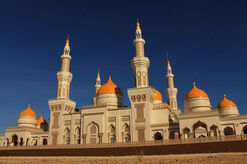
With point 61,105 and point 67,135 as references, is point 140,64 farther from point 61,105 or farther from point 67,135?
point 67,135

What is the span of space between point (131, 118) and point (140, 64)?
995 centimetres

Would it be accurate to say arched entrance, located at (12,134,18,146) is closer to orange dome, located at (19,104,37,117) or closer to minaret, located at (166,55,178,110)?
orange dome, located at (19,104,37,117)

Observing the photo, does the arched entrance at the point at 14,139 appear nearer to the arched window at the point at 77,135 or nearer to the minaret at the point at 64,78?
the minaret at the point at 64,78

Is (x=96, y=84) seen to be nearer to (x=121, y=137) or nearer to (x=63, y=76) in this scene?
(x=63, y=76)

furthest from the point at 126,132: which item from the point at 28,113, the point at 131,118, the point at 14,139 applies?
the point at 14,139

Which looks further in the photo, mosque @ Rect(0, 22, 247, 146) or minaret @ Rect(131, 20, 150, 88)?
minaret @ Rect(131, 20, 150, 88)

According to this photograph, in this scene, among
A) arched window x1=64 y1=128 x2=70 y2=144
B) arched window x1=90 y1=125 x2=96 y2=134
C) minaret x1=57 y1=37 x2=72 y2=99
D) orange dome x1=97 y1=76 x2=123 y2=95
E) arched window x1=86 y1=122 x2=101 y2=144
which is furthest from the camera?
minaret x1=57 y1=37 x2=72 y2=99

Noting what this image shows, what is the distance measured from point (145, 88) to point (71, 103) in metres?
16.5

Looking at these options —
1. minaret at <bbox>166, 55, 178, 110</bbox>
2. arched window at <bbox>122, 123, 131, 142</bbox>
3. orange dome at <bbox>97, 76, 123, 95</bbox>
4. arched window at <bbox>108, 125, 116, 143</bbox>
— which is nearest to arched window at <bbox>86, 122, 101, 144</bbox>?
arched window at <bbox>108, 125, 116, 143</bbox>

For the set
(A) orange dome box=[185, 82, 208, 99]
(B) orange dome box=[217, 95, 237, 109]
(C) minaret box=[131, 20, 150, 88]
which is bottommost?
(B) orange dome box=[217, 95, 237, 109]

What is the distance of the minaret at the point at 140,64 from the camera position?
137 feet

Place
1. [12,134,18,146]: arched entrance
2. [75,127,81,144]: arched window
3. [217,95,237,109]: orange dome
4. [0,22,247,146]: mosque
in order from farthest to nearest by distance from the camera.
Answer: [12,134,18,146]: arched entrance, [217,95,237,109]: orange dome, [75,127,81,144]: arched window, [0,22,247,146]: mosque

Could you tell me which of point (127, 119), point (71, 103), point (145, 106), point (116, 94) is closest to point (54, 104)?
point (71, 103)

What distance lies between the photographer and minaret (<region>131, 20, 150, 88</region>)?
41719 mm
